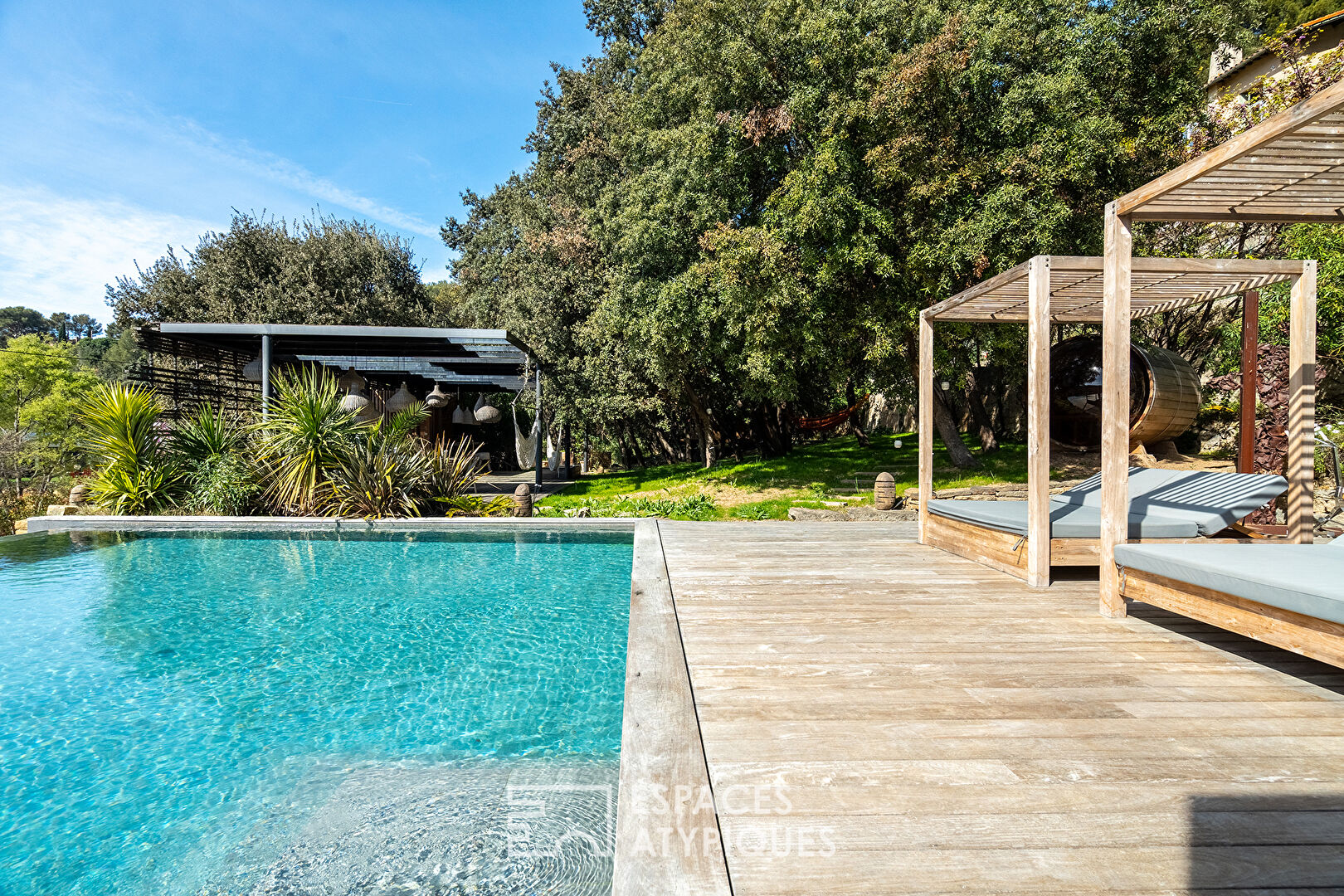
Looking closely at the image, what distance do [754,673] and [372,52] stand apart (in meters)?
16.4

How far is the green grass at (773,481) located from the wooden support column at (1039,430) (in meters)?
4.37

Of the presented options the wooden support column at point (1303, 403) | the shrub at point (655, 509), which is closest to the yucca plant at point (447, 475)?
the shrub at point (655, 509)

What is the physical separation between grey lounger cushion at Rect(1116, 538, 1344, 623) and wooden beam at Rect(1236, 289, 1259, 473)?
1966 mm

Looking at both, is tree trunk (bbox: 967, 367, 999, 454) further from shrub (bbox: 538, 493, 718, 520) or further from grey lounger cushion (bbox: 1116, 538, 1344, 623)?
grey lounger cushion (bbox: 1116, 538, 1344, 623)

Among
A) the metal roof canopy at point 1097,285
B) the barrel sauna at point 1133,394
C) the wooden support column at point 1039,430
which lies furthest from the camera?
the barrel sauna at point 1133,394

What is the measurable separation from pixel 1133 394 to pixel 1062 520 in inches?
217

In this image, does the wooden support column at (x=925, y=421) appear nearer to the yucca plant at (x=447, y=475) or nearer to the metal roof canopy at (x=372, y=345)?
the yucca plant at (x=447, y=475)

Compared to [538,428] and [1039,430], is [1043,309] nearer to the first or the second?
[1039,430]

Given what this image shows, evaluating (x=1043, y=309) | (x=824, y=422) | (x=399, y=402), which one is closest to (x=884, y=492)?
(x=1043, y=309)

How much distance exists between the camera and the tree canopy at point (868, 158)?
862 centimetres

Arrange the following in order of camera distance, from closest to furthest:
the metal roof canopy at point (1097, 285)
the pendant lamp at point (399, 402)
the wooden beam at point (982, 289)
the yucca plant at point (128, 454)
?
1. the metal roof canopy at point (1097, 285)
2. the wooden beam at point (982, 289)
3. the yucca plant at point (128, 454)
4. the pendant lamp at point (399, 402)

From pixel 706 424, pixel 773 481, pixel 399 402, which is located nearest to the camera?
pixel 773 481

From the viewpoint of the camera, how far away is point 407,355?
38.0 ft

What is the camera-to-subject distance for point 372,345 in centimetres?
1095
